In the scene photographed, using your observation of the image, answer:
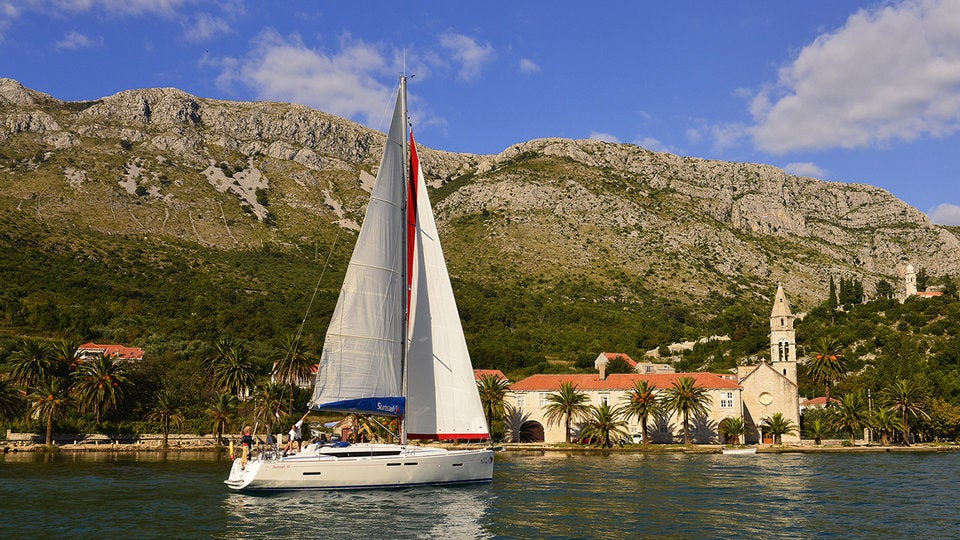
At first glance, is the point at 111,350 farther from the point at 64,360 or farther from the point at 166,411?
the point at 166,411

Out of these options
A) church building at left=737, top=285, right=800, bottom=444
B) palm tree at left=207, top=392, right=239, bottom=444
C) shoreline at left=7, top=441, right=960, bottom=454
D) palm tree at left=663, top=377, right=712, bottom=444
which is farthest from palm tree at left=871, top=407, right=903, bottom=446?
palm tree at left=207, top=392, right=239, bottom=444

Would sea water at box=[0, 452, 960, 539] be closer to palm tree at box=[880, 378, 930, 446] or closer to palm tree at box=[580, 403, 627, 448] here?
palm tree at box=[580, 403, 627, 448]

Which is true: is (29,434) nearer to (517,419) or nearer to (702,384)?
(517,419)

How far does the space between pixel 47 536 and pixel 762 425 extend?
74637 mm

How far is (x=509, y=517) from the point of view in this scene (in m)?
33.1

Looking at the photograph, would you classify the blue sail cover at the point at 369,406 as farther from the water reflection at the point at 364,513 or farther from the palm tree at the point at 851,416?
the palm tree at the point at 851,416

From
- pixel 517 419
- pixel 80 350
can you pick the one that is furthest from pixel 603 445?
pixel 80 350

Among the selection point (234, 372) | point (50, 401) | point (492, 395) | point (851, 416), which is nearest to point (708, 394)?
point (851, 416)

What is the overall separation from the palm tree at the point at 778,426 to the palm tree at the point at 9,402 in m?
77.1

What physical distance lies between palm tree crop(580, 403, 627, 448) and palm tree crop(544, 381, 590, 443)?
4.84 ft

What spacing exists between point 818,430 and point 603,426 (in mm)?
23083

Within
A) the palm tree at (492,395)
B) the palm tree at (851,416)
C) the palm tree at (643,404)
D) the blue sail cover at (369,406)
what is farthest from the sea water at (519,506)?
the palm tree at (492,395)

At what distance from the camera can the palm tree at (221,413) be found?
79.7 meters

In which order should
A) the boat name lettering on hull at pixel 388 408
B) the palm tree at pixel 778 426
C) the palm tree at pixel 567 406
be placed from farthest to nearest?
the palm tree at pixel 567 406 < the palm tree at pixel 778 426 < the boat name lettering on hull at pixel 388 408
